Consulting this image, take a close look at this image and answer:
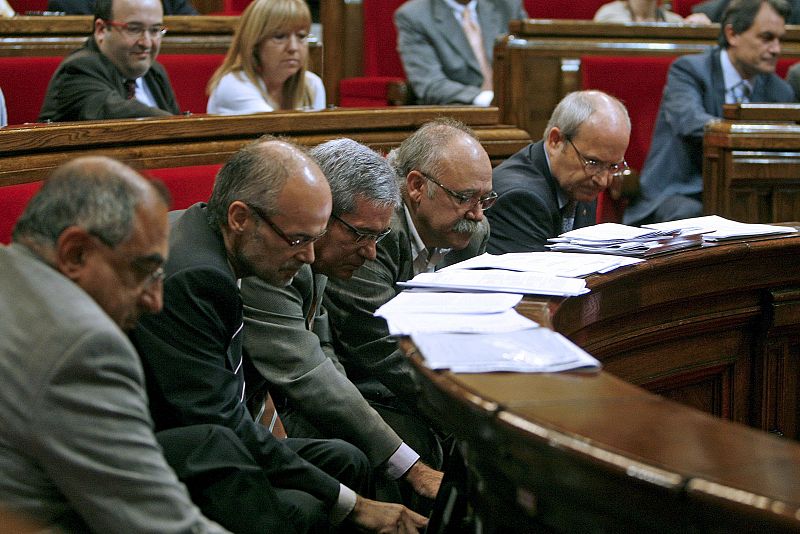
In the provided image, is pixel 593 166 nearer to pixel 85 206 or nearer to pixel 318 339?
pixel 318 339

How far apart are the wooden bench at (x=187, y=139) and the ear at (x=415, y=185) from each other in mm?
466

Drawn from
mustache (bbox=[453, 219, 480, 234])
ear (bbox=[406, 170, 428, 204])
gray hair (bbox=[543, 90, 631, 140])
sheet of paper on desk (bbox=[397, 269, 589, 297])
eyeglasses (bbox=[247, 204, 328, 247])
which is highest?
gray hair (bbox=[543, 90, 631, 140])

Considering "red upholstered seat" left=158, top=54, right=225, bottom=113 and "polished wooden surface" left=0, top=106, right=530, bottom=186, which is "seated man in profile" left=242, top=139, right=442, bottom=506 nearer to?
"polished wooden surface" left=0, top=106, right=530, bottom=186

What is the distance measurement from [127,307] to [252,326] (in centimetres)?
69

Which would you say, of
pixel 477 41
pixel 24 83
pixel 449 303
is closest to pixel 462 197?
pixel 449 303

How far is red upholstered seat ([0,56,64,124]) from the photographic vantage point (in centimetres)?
349

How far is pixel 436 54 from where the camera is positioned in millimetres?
4516

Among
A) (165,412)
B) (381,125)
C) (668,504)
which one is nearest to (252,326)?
(165,412)

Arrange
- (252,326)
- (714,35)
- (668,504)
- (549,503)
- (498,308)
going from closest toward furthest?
(668,504) → (549,503) → (498,308) → (252,326) → (714,35)

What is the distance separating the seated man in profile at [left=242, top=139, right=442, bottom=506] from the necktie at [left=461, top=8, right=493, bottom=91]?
2.54m

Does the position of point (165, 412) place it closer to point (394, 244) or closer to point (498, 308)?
point (498, 308)

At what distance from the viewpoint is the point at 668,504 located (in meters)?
1.04

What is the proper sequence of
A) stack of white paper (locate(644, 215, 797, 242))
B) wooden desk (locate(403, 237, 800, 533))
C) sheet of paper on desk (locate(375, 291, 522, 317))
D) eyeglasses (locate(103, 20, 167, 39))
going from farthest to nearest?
1. eyeglasses (locate(103, 20, 167, 39))
2. stack of white paper (locate(644, 215, 797, 242))
3. sheet of paper on desk (locate(375, 291, 522, 317))
4. wooden desk (locate(403, 237, 800, 533))

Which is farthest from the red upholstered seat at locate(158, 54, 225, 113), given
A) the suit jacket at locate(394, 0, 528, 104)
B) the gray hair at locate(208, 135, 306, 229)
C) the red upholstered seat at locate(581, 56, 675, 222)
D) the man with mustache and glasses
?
the gray hair at locate(208, 135, 306, 229)
